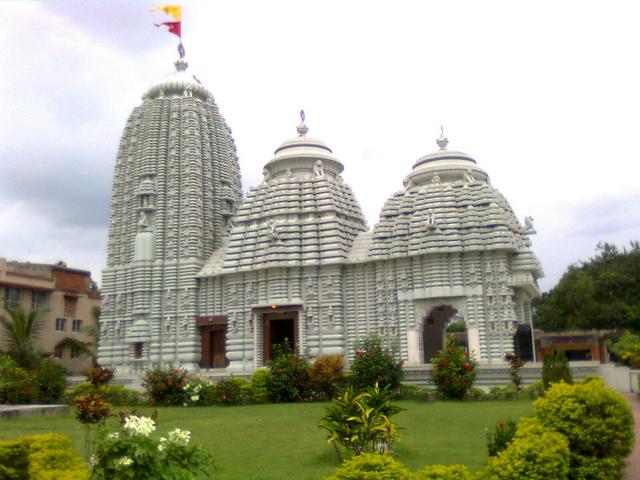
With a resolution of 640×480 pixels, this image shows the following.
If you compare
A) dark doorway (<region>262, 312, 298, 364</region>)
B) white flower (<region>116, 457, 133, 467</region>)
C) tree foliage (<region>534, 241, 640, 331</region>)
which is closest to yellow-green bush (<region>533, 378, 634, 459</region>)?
white flower (<region>116, 457, 133, 467</region>)

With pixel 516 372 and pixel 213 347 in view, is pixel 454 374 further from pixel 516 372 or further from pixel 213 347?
pixel 213 347

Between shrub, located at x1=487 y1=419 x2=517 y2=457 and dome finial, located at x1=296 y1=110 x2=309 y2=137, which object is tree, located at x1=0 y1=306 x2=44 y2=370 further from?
shrub, located at x1=487 y1=419 x2=517 y2=457

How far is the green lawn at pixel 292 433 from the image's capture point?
11300 mm

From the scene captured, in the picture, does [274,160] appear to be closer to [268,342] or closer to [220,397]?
[268,342]

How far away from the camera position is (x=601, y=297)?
46.4m

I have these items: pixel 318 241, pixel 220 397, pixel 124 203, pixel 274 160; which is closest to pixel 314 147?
pixel 274 160

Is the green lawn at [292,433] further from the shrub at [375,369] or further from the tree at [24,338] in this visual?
the tree at [24,338]

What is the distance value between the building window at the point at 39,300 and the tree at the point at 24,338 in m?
5.07

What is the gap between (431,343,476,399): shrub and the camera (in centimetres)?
2248

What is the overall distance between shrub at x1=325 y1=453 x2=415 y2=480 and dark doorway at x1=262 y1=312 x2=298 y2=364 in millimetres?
28038

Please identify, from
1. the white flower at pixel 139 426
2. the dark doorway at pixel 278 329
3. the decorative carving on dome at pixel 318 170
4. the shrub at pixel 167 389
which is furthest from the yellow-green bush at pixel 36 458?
the decorative carving on dome at pixel 318 170

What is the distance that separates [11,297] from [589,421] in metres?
45.1

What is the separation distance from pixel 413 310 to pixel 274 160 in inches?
540

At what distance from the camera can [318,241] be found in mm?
36219
